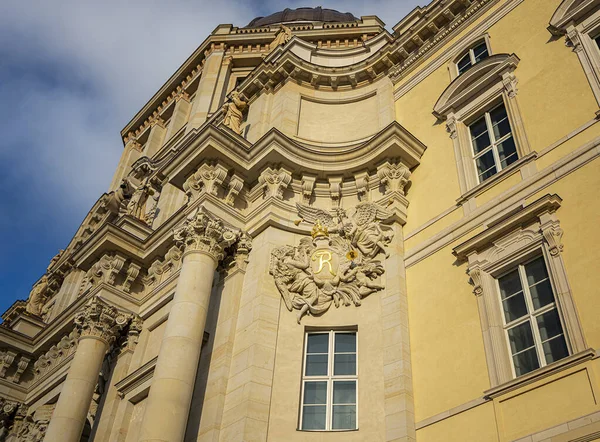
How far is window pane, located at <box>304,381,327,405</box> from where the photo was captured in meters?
14.1

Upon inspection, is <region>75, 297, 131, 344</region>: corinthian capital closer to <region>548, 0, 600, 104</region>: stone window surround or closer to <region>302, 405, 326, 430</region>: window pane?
<region>302, 405, 326, 430</region>: window pane

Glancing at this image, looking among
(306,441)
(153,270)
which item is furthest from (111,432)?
(306,441)

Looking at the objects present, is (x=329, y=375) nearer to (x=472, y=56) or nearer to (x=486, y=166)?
(x=486, y=166)

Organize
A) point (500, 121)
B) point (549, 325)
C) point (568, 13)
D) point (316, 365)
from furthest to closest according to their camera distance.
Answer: point (500, 121) < point (568, 13) < point (316, 365) < point (549, 325)

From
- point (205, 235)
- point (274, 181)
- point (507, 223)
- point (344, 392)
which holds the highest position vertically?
point (274, 181)

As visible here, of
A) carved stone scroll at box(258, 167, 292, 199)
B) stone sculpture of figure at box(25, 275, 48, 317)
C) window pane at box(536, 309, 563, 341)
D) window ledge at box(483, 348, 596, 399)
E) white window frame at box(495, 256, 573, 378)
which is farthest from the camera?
stone sculpture of figure at box(25, 275, 48, 317)

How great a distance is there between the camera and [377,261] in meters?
15.6

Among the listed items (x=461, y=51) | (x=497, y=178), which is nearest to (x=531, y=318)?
(x=497, y=178)

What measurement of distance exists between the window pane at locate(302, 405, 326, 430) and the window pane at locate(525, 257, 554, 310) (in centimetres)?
495

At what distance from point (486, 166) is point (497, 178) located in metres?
1.06

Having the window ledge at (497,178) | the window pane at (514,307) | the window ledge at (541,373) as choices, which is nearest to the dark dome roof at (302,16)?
the window ledge at (497,178)

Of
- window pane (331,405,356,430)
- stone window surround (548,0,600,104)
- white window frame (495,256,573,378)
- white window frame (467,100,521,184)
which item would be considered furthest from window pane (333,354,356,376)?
stone window surround (548,0,600,104)

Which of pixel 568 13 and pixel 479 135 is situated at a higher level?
pixel 568 13

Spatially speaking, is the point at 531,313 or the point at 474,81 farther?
the point at 474,81
